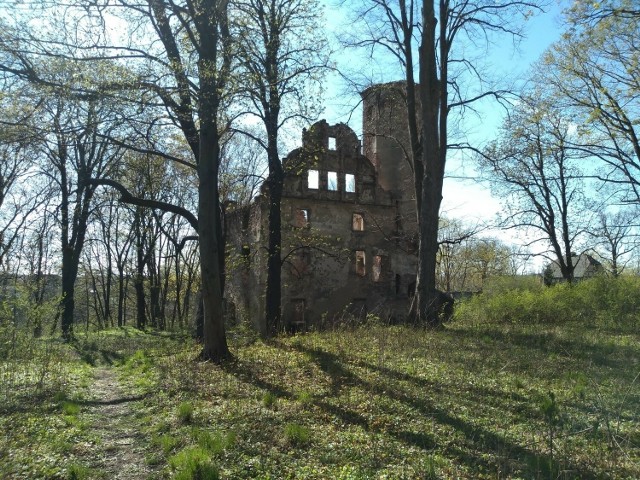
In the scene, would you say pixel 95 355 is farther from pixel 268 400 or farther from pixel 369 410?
pixel 369 410

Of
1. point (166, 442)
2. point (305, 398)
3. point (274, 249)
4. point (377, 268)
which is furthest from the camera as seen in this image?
point (377, 268)

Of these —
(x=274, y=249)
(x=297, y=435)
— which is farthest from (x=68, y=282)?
(x=297, y=435)

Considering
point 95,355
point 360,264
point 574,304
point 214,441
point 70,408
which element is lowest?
point 95,355

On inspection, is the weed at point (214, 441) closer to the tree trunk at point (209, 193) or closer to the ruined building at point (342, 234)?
the tree trunk at point (209, 193)

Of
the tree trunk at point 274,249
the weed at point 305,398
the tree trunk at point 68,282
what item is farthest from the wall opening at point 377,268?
the weed at point 305,398

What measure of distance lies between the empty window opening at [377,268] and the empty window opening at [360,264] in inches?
26.2

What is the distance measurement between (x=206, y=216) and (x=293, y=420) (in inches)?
235

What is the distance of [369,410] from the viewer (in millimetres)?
6715

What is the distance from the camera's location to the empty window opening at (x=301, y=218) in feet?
89.7

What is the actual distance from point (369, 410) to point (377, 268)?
23.3 metres

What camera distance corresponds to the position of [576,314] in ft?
56.7

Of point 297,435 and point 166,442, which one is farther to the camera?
point 166,442

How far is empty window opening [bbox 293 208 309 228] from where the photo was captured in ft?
89.7

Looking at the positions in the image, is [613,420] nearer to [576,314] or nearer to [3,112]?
[576,314]
